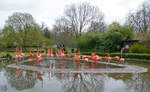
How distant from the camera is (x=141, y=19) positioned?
3544cm

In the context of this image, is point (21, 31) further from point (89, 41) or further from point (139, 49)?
point (139, 49)

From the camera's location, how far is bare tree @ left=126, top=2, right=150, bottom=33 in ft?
110

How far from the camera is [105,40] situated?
29.1 m

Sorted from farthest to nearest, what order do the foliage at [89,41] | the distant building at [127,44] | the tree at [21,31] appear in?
the tree at [21,31] → the foliage at [89,41] → the distant building at [127,44]

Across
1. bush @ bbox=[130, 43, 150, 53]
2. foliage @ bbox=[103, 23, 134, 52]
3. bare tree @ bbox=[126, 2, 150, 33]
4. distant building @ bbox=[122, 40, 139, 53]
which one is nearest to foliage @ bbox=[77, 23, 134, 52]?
foliage @ bbox=[103, 23, 134, 52]

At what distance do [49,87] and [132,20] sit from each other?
120 ft

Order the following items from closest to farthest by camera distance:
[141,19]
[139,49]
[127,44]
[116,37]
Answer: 1. [139,49]
2. [127,44]
3. [116,37]
4. [141,19]

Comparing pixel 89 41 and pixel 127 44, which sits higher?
pixel 89 41

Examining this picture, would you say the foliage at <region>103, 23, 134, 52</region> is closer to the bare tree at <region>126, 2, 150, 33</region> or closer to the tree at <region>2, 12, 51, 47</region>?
the bare tree at <region>126, 2, 150, 33</region>

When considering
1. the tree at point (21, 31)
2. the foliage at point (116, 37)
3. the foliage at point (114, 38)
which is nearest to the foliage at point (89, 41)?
the foliage at point (114, 38)

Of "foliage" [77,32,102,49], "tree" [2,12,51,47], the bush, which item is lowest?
the bush

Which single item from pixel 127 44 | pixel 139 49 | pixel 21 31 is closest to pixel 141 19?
pixel 127 44

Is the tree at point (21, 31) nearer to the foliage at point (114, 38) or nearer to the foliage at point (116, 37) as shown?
the foliage at point (114, 38)

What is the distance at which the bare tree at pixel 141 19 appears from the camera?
33425mm
